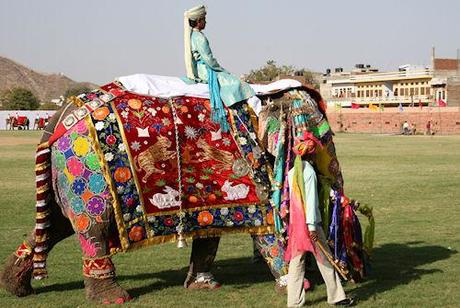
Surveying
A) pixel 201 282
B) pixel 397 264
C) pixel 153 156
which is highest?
pixel 153 156

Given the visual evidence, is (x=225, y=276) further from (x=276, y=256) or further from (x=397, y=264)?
(x=397, y=264)

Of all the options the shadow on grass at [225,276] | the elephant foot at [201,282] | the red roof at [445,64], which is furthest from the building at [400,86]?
the elephant foot at [201,282]

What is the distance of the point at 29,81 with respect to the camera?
19100cm

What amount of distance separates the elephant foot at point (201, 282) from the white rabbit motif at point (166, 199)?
3.33 ft

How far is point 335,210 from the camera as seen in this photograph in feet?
24.9

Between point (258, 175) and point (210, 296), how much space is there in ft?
4.04

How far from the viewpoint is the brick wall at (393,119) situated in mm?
57375

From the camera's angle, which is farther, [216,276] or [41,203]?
[216,276]

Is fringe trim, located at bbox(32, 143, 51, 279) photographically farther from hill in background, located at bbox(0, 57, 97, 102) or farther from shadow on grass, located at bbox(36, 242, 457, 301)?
hill in background, located at bbox(0, 57, 97, 102)

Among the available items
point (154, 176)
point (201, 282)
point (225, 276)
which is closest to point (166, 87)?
point (154, 176)

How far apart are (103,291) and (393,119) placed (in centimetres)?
5660

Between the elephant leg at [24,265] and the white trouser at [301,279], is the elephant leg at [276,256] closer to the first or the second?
the white trouser at [301,279]

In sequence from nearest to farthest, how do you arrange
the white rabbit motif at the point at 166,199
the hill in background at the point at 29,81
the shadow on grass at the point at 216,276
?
1. the white rabbit motif at the point at 166,199
2. the shadow on grass at the point at 216,276
3. the hill in background at the point at 29,81

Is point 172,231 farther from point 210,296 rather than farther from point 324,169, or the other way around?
point 324,169
